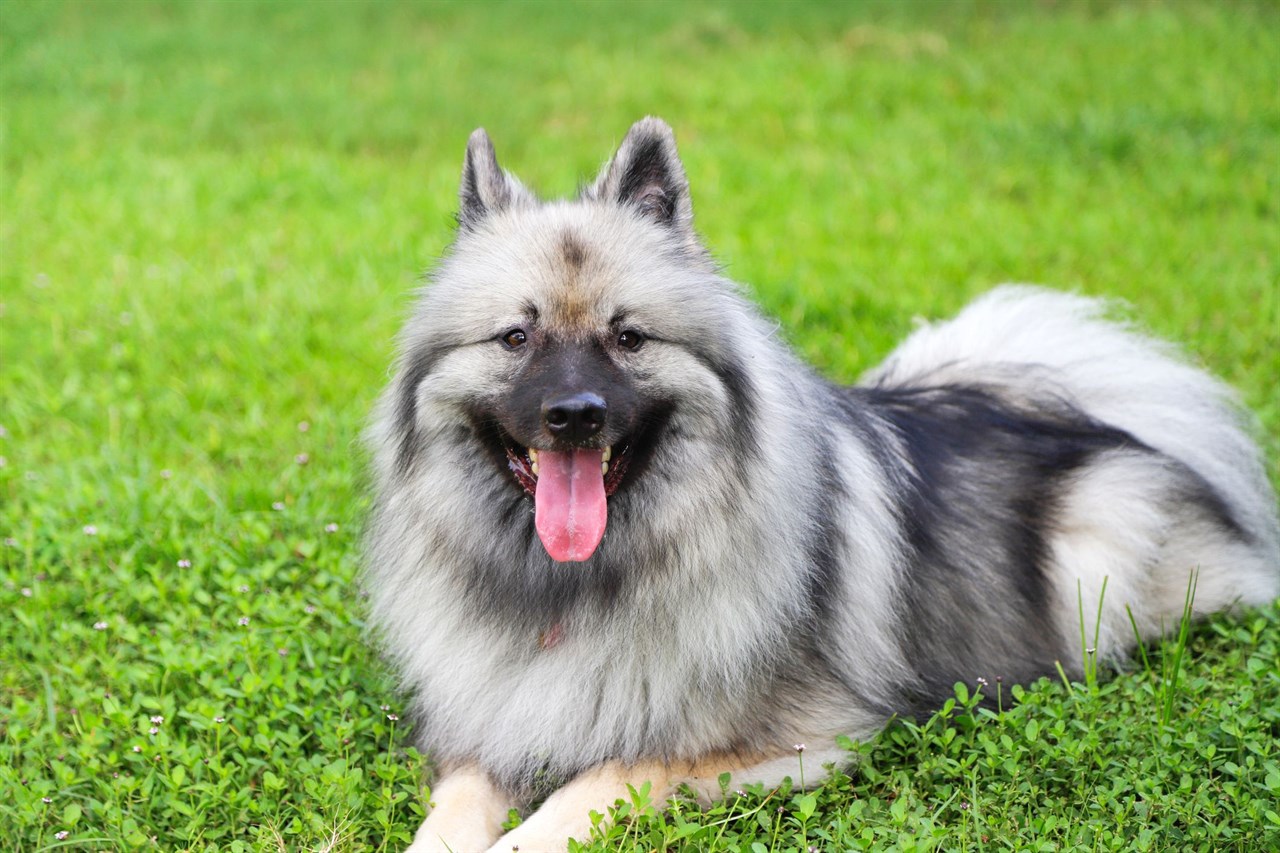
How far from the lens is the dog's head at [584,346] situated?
9.84ft

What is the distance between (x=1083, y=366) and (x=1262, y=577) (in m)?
0.97

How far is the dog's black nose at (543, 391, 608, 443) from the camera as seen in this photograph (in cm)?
284

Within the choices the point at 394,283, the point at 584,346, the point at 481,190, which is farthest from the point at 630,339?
the point at 394,283

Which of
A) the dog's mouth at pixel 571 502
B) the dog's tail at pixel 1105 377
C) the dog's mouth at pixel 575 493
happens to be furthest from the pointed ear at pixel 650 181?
the dog's tail at pixel 1105 377

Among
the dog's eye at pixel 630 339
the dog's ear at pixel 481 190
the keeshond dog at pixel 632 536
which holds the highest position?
the dog's ear at pixel 481 190

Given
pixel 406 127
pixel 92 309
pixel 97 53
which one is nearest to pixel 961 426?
pixel 92 309

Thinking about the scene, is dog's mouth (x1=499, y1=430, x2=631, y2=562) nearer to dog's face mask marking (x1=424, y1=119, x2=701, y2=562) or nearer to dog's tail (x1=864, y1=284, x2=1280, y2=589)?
dog's face mask marking (x1=424, y1=119, x2=701, y2=562)

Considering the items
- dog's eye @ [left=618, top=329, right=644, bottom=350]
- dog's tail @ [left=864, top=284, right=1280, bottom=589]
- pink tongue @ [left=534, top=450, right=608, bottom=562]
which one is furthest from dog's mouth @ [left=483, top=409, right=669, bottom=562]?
dog's tail @ [left=864, top=284, right=1280, bottom=589]

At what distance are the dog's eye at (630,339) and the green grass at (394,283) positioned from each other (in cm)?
120

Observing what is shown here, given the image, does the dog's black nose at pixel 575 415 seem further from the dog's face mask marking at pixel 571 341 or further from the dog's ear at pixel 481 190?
the dog's ear at pixel 481 190

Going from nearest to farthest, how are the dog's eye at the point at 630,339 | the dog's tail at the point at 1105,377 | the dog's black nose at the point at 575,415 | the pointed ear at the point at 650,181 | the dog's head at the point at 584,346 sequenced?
the dog's black nose at the point at 575,415
the dog's head at the point at 584,346
the dog's eye at the point at 630,339
the pointed ear at the point at 650,181
the dog's tail at the point at 1105,377

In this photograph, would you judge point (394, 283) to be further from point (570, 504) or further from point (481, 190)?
Answer: point (570, 504)

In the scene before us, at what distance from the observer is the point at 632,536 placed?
10.3 feet

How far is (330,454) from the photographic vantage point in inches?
207
